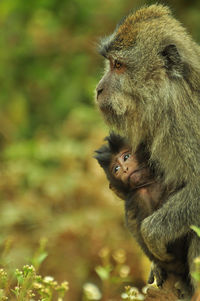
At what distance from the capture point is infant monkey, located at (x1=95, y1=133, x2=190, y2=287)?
5027 mm

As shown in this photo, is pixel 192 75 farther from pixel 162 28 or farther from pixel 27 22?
pixel 27 22

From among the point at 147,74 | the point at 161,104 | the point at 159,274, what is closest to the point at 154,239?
the point at 159,274

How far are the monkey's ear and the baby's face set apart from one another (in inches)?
36.8

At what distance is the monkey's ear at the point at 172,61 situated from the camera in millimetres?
4902

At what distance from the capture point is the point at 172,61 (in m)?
4.93

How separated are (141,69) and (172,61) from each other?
11.2 inches

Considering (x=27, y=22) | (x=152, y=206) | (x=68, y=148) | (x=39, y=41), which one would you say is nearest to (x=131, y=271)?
(x=68, y=148)

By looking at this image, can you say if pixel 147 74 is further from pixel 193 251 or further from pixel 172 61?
pixel 193 251

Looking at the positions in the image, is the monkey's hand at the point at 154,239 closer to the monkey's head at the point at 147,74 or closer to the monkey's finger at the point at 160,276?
the monkey's finger at the point at 160,276

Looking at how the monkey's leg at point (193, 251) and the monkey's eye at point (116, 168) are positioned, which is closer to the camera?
the monkey's leg at point (193, 251)

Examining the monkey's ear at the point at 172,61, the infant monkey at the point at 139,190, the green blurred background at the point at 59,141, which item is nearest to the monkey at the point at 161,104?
the monkey's ear at the point at 172,61

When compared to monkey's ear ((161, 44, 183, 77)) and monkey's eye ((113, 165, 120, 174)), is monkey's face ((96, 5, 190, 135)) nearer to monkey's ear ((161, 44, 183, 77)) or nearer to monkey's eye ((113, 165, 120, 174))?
monkey's ear ((161, 44, 183, 77))

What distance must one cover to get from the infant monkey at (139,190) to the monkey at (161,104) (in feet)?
0.41

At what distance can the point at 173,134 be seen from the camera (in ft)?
15.8
